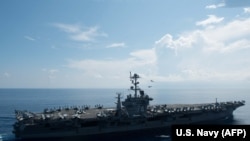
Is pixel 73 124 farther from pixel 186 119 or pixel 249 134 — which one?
pixel 249 134

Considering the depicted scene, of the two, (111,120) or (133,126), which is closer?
(111,120)

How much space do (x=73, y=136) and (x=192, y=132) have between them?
1435 inches

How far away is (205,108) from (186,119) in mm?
4843

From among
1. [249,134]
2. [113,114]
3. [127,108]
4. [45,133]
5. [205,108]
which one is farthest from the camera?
[205,108]

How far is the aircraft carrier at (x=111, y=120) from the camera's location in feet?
134

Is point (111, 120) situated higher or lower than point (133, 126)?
higher

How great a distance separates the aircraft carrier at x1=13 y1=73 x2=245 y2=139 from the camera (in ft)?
134

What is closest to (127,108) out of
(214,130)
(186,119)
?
(186,119)

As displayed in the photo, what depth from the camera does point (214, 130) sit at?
24.9 feet

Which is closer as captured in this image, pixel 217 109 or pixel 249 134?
pixel 249 134

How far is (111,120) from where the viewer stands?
148 feet

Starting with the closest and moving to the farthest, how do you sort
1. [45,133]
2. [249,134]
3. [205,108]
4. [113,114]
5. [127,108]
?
[249,134] < [45,133] < [113,114] < [127,108] < [205,108]

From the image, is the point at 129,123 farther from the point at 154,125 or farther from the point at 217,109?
the point at 217,109

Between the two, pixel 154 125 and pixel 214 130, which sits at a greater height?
pixel 214 130
